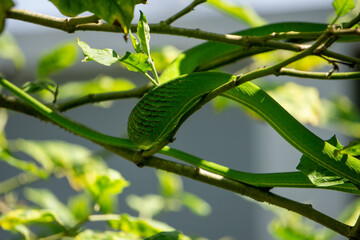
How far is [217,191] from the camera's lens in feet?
16.5

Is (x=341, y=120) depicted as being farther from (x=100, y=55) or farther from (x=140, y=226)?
(x=100, y=55)

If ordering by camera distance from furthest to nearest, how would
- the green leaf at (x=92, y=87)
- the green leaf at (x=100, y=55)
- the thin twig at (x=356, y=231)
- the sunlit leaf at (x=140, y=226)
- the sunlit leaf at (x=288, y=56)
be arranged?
the sunlit leaf at (x=288, y=56) < the green leaf at (x=92, y=87) < the sunlit leaf at (x=140, y=226) < the thin twig at (x=356, y=231) < the green leaf at (x=100, y=55)

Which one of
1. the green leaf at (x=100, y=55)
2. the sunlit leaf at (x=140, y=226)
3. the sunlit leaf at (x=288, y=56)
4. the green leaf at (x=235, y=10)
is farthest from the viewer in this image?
the sunlit leaf at (x=288, y=56)

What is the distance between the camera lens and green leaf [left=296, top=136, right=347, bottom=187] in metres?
0.76

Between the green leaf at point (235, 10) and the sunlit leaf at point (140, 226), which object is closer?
the sunlit leaf at point (140, 226)

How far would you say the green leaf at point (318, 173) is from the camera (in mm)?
758

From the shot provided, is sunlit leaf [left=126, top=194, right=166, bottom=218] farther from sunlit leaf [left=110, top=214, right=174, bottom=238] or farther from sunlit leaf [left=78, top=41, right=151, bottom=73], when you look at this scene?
sunlit leaf [left=78, top=41, right=151, bottom=73]

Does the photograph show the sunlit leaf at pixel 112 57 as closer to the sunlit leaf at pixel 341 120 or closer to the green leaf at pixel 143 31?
the green leaf at pixel 143 31

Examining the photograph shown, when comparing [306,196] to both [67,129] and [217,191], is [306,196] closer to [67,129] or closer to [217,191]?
[217,191]

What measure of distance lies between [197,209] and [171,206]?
0.34 feet

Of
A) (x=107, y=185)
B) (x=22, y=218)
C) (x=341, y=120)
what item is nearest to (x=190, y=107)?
(x=107, y=185)

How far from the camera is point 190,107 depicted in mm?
822

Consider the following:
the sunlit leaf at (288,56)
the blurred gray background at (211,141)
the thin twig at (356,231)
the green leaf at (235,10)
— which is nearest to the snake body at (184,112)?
the thin twig at (356,231)

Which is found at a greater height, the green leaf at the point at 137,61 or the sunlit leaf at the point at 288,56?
the sunlit leaf at the point at 288,56
